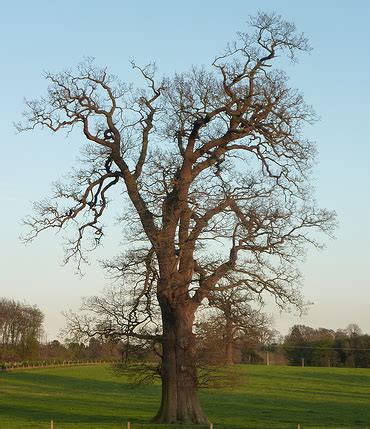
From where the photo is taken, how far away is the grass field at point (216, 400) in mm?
38312

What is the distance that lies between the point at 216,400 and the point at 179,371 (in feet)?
81.6

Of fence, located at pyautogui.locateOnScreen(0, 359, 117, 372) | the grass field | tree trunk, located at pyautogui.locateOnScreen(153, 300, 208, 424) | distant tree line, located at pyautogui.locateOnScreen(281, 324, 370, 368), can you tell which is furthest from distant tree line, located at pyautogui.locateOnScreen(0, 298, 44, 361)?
tree trunk, located at pyautogui.locateOnScreen(153, 300, 208, 424)

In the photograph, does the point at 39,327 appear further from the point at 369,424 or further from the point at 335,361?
the point at 369,424

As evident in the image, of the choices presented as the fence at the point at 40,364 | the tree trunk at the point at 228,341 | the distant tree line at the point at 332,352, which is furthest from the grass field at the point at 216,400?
the distant tree line at the point at 332,352

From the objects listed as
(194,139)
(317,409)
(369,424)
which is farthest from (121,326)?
(317,409)

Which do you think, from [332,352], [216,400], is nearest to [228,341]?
[216,400]

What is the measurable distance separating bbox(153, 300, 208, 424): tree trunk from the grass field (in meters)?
1.31

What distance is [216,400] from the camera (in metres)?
55.4

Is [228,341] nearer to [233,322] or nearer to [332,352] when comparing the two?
[233,322]

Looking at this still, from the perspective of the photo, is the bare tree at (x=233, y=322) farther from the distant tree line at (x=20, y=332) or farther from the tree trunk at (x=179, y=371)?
the distant tree line at (x=20, y=332)

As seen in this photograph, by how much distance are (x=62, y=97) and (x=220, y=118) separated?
633 centimetres

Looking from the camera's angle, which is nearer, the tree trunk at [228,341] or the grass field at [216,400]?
the tree trunk at [228,341]

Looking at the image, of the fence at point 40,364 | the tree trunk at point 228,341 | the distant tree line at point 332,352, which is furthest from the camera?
the distant tree line at point 332,352

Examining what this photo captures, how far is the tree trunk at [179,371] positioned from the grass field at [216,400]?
131cm
